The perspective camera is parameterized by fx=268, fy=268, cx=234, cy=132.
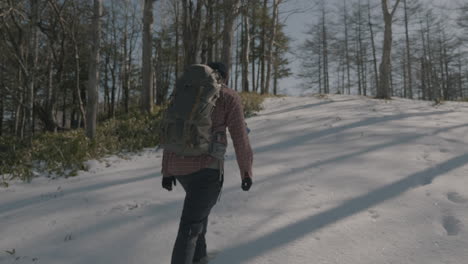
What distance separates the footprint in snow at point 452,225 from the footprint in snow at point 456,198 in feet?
1.47

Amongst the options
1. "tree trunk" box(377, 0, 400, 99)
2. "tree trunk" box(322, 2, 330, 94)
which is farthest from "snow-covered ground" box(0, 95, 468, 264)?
"tree trunk" box(322, 2, 330, 94)

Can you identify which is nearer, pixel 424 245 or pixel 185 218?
pixel 185 218

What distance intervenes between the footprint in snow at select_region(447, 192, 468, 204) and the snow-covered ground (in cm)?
1

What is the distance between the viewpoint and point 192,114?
1.96 meters

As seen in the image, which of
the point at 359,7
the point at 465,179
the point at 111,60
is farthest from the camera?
the point at 359,7

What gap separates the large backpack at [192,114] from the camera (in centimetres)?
196

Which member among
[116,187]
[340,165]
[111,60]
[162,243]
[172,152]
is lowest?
[162,243]

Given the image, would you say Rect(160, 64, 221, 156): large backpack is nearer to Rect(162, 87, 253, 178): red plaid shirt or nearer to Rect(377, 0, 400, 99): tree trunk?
Rect(162, 87, 253, 178): red plaid shirt

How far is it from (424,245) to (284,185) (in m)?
1.90

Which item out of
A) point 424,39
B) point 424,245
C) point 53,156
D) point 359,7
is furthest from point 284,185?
point 424,39

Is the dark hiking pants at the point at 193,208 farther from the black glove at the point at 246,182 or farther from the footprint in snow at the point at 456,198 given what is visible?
the footprint in snow at the point at 456,198

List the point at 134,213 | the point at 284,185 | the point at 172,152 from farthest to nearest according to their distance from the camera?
the point at 284,185 → the point at 134,213 → the point at 172,152

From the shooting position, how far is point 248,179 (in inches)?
81.8

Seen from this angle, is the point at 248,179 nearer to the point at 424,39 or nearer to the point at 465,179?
the point at 465,179
